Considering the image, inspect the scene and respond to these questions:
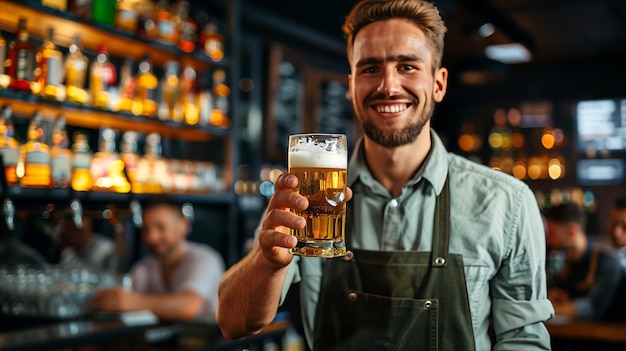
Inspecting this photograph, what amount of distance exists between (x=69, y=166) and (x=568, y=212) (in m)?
3.36

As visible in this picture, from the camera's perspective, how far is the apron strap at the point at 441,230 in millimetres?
1471

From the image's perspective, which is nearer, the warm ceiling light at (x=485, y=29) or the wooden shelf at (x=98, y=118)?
the wooden shelf at (x=98, y=118)

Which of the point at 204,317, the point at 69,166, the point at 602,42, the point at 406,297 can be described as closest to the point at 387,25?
the point at 406,297

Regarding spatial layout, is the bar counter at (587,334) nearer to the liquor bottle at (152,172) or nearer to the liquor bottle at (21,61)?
the liquor bottle at (152,172)

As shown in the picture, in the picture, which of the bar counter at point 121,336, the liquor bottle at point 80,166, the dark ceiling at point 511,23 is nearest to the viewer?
the bar counter at point 121,336

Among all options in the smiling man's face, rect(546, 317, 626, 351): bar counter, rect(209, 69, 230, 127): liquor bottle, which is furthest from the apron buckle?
rect(546, 317, 626, 351): bar counter

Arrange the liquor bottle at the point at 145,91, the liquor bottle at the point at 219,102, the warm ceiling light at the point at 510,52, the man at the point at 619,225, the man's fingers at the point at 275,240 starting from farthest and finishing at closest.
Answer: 1. the warm ceiling light at the point at 510,52
2. the man at the point at 619,225
3. the liquor bottle at the point at 219,102
4. the liquor bottle at the point at 145,91
5. the man's fingers at the point at 275,240

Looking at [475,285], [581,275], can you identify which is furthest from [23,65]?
[581,275]

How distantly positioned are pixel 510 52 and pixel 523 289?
634 cm

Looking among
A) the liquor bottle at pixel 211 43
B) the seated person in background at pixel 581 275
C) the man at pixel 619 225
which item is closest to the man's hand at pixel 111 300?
the liquor bottle at pixel 211 43

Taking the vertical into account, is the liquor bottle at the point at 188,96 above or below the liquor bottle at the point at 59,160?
above

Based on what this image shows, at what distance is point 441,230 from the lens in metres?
1.50

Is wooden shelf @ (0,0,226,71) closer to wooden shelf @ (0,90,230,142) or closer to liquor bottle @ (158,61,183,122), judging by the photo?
liquor bottle @ (158,61,183,122)

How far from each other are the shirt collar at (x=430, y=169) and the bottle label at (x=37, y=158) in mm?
1748
